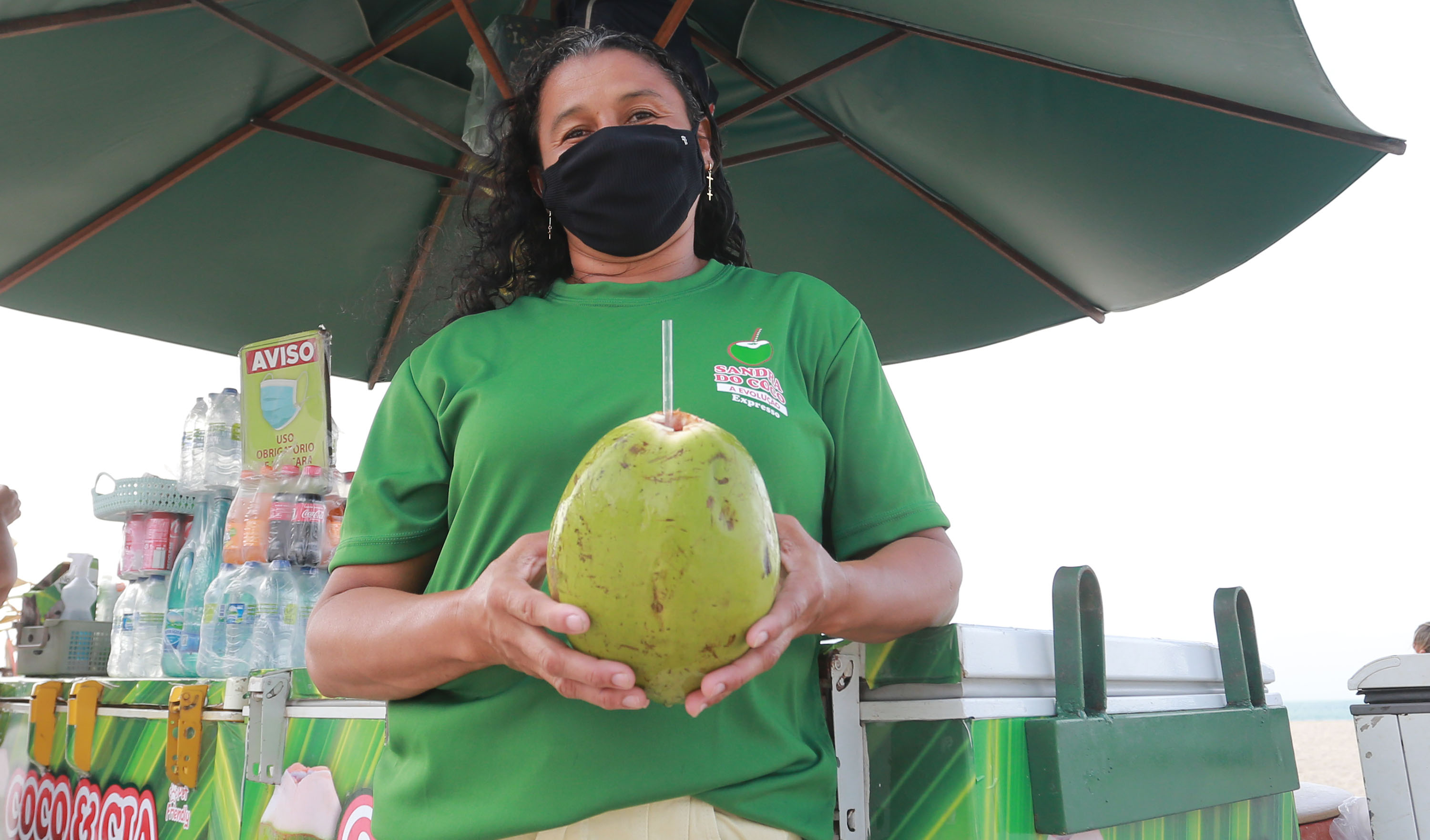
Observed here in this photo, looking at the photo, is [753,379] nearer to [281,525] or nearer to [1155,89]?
[281,525]

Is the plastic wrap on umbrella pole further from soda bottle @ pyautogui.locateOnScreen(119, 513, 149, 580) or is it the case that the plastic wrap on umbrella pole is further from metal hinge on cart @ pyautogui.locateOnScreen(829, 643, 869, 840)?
soda bottle @ pyautogui.locateOnScreen(119, 513, 149, 580)

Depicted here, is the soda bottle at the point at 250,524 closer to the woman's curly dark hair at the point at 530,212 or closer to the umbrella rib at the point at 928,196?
the woman's curly dark hair at the point at 530,212

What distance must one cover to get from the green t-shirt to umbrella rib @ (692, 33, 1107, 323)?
2.36 meters

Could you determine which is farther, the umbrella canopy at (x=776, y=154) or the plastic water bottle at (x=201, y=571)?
the umbrella canopy at (x=776, y=154)

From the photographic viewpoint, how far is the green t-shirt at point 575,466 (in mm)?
909

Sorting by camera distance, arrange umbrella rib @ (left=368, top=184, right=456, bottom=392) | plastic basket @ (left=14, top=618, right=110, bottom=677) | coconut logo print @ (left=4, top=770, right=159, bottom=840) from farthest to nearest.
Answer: umbrella rib @ (left=368, top=184, right=456, bottom=392) → plastic basket @ (left=14, top=618, right=110, bottom=677) → coconut logo print @ (left=4, top=770, right=159, bottom=840)

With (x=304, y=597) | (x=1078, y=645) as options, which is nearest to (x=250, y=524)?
(x=304, y=597)

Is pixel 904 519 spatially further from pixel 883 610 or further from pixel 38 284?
pixel 38 284

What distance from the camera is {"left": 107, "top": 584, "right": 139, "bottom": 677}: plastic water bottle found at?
234 centimetres

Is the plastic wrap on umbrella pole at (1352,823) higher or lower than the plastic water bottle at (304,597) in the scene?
lower

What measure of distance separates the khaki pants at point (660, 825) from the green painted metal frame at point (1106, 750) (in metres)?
0.43

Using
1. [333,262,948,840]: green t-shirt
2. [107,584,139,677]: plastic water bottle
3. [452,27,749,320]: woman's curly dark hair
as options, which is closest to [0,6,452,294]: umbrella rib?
[107,584,139,677]: plastic water bottle

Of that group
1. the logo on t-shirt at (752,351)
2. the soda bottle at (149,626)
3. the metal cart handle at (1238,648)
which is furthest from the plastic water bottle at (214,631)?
the metal cart handle at (1238,648)

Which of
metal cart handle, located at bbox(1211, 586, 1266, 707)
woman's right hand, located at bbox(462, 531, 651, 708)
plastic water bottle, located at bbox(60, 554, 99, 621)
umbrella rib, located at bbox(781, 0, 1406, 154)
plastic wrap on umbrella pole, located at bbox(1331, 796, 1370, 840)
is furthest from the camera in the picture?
plastic wrap on umbrella pole, located at bbox(1331, 796, 1370, 840)
